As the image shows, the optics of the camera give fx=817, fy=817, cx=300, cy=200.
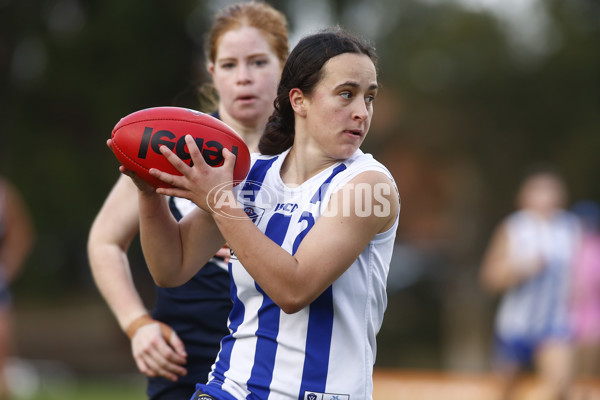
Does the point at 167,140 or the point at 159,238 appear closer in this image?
the point at 167,140

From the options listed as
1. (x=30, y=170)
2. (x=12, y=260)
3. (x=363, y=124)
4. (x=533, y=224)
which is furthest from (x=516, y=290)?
(x=30, y=170)

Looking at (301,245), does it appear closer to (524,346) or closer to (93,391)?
(524,346)

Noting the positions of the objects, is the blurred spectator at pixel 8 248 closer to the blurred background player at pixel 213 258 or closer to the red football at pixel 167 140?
the blurred background player at pixel 213 258

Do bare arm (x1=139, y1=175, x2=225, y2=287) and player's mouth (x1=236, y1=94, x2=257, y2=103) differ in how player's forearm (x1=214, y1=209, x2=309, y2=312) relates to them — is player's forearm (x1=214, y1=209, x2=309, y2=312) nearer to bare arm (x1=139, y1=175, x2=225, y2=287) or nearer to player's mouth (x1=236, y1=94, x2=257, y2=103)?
bare arm (x1=139, y1=175, x2=225, y2=287)

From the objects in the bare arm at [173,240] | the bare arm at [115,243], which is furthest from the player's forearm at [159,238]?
the bare arm at [115,243]

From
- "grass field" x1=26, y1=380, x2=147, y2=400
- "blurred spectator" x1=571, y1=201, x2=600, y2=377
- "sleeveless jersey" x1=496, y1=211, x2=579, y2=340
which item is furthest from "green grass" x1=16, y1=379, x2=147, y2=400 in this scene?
"blurred spectator" x1=571, y1=201, x2=600, y2=377

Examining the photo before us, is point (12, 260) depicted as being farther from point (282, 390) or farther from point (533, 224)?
point (282, 390)

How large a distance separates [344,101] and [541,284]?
5439 mm

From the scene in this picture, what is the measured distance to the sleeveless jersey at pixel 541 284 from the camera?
24.1ft

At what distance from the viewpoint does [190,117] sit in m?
2.64

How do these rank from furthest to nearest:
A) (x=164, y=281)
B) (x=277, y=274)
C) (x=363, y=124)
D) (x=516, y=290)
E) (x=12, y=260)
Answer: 1. (x=12, y=260)
2. (x=516, y=290)
3. (x=164, y=281)
4. (x=363, y=124)
5. (x=277, y=274)

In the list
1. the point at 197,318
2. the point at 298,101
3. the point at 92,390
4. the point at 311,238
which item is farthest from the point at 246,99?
the point at 92,390

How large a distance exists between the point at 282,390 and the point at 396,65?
12.2 m

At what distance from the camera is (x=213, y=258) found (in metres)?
3.45
